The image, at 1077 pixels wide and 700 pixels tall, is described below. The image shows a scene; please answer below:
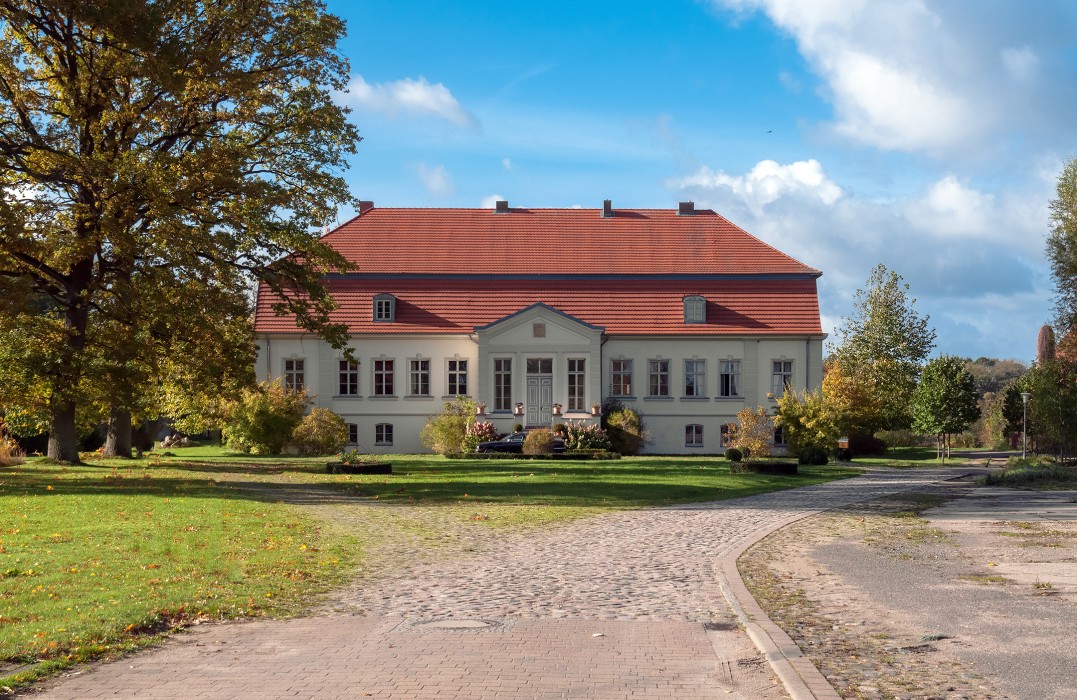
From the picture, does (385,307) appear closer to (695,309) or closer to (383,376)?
(383,376)

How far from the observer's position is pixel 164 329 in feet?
94.4

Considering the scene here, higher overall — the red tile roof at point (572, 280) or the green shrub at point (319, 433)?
the red tile roof at point (572, 280)

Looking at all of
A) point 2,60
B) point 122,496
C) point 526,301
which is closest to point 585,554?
point 122,496

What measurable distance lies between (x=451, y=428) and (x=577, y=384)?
6.94 meters

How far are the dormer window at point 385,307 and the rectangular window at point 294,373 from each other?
4.11 metres

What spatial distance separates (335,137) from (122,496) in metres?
12.4

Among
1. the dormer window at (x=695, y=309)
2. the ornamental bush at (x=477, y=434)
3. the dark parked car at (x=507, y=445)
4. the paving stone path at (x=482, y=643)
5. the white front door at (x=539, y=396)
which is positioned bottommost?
the paving stone path at (x=482, y=643)

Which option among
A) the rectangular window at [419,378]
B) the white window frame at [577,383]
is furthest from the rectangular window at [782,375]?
the rectangular window at [419,378]

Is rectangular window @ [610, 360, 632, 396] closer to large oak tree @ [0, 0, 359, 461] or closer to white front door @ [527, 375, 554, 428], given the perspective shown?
white front door @ [527, 375, 554, 428]

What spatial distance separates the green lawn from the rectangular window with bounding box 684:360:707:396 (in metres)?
13.1

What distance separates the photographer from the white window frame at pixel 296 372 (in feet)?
158

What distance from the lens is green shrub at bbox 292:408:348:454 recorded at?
1683 inches

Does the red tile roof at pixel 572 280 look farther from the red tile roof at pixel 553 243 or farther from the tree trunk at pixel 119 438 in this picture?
the tree trunk at pixel 119 438

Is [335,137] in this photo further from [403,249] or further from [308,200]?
[403,249]
